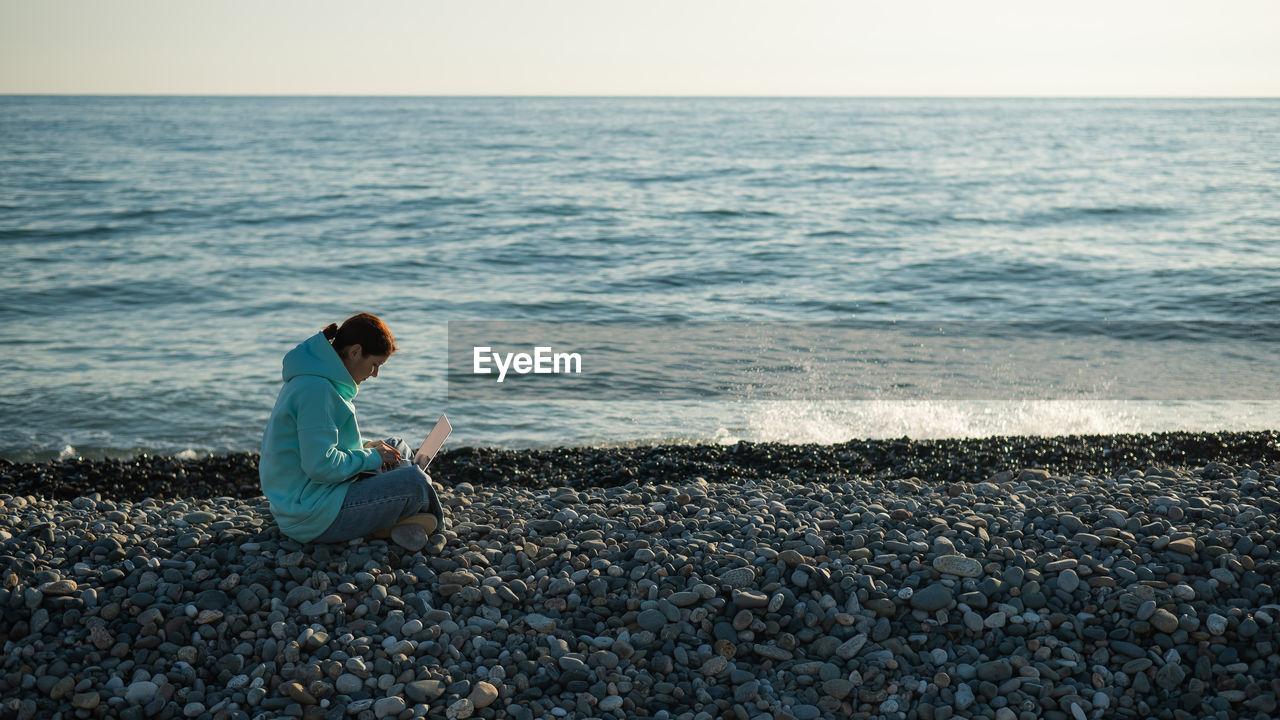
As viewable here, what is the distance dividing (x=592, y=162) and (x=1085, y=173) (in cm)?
1897

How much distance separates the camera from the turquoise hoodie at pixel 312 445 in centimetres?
457

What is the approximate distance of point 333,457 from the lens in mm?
4629

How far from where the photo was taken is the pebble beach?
13.0ft

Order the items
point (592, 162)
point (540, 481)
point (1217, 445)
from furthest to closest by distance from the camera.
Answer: point (592, 162)
point (1217, 445)
point (540, 481)

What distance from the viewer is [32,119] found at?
231 feet

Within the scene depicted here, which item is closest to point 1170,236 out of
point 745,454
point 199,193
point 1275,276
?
point 1275,276

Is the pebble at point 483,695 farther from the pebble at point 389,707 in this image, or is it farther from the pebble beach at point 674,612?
the pebble at point 389,707

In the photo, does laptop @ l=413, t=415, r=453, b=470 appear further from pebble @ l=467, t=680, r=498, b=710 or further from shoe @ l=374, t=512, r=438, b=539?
pebble @ l=467, t=680, r=498, b=710

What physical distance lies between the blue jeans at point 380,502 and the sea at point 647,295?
4359 millimetres

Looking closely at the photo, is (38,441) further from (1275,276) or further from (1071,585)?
(1275,276)

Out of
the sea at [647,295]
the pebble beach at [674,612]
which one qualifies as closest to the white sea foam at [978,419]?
the sea at [647,295]
